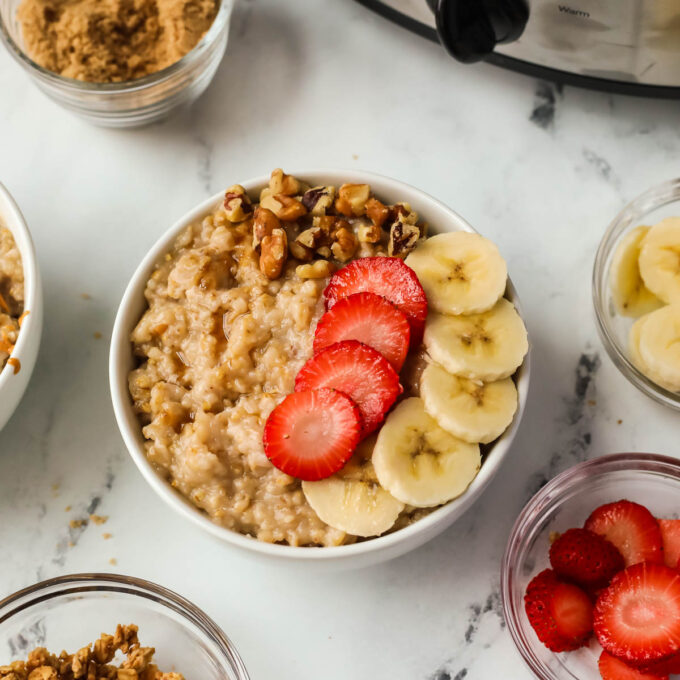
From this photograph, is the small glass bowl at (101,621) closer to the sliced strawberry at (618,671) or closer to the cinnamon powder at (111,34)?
the sliced strawberry at (618,671)

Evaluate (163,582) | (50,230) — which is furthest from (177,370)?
(50,230)

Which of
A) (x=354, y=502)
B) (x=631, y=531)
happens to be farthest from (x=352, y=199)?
(x=631, y=531)

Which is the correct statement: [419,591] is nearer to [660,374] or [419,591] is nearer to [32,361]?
[660,374]

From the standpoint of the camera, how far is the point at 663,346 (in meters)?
1.76

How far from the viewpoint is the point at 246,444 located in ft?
5.03

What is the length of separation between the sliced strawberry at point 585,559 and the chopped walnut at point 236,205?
77 cm

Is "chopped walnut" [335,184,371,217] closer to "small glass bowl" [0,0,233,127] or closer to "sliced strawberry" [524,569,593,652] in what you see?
"small glass bowl" [0,0,233,127]

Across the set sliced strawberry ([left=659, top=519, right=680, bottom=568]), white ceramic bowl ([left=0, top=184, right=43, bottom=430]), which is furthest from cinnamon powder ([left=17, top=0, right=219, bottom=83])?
sliced strawberry ([left=659, top=519, right=680, bottom=568])

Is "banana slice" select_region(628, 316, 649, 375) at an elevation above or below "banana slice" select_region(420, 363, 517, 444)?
below

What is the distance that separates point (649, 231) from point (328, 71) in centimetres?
74

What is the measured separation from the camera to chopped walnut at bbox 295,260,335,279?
5.29 ft

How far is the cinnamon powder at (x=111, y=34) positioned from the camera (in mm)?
1871

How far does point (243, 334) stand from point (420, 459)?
34 centimetres

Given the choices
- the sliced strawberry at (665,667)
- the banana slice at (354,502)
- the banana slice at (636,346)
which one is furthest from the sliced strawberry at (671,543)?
the banana slice at (354,502)
